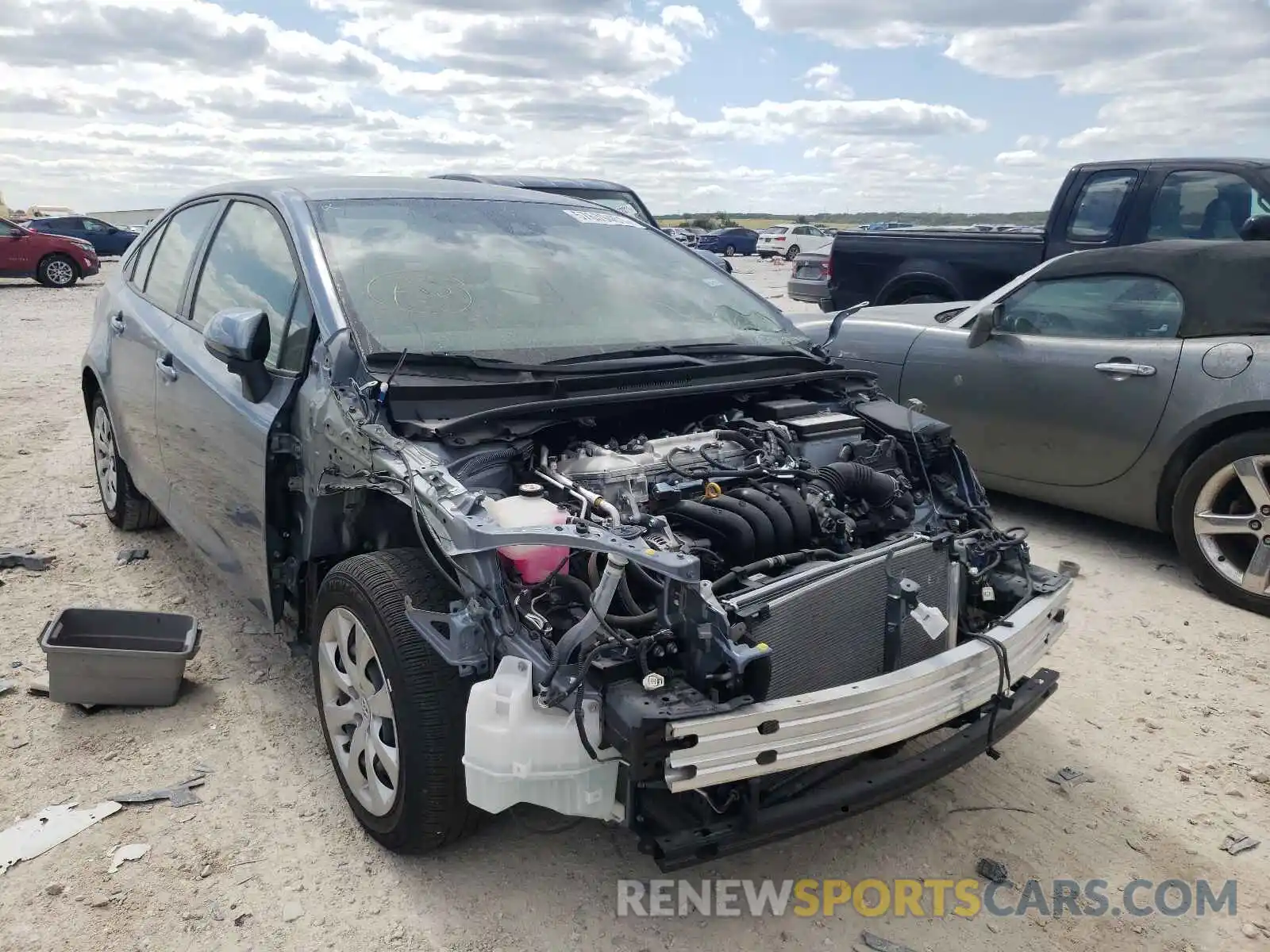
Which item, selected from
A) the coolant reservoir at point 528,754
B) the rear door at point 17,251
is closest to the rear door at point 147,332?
the coolant reservoir at point 528,754

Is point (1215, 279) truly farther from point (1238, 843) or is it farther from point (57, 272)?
point (57, 272)

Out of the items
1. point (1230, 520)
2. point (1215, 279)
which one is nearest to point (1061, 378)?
point (1215, 279)

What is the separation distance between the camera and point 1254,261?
4.76m

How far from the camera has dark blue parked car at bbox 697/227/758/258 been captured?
1692 inches

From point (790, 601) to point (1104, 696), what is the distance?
2014 mm

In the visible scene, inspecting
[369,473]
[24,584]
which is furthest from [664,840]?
[24,584]

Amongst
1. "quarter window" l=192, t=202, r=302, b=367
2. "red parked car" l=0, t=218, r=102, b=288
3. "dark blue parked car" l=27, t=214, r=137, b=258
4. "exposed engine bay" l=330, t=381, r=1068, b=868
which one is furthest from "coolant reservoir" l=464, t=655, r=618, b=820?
"dark blue parked car" l=27, t=214, r=137, b=258

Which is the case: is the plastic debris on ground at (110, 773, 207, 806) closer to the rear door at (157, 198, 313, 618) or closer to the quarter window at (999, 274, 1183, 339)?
the rear door at (157, 198, 313, 618)

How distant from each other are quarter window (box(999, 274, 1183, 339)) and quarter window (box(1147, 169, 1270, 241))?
7.34 ft

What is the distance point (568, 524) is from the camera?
2.38 metres

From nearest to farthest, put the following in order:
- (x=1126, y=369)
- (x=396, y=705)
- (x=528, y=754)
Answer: (x=528, y=754) < (x=396, y=705) < (x=1126, y=369)

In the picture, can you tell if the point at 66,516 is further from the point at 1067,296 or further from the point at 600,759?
the point at 1067,296

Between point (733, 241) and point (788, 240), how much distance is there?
142 inches

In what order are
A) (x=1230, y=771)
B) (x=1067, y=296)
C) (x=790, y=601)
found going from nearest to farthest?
(x=790, y=601) → (x=1230, y=771) → (x=1067, y=296)
